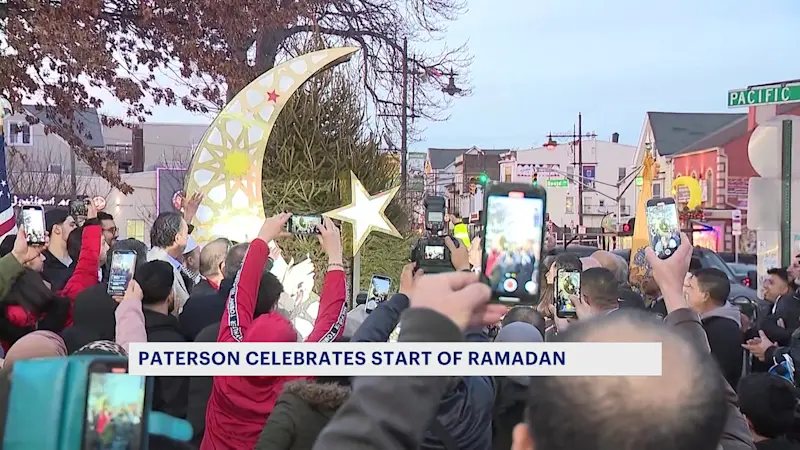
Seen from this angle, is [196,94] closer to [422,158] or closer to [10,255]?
[422,158]

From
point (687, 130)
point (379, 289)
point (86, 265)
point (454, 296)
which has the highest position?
point (687, 130)

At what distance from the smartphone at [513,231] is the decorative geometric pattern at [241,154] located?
415 centimetres

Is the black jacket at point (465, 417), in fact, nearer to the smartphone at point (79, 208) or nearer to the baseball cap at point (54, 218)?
the baseball cap at point (54, 218)

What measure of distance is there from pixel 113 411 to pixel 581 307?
179 cm

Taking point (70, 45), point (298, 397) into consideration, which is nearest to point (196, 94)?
point (70, 45)

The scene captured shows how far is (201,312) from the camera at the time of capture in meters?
3.62

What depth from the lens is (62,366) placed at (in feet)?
5.76

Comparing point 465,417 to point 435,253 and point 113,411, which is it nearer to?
point 435,253

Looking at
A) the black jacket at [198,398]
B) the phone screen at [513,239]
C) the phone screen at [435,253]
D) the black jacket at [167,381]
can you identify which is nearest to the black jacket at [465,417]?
the phone screen at [513,239]

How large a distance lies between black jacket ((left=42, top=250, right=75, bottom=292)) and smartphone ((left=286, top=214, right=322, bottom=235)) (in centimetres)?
210

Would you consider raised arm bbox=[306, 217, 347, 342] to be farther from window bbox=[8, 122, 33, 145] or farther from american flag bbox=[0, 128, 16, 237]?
window bbox=[8, 122, 33, 145]

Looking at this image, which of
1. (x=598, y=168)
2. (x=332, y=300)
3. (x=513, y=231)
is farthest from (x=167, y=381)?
(x=598, y=168)

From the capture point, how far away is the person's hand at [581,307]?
9.67ft

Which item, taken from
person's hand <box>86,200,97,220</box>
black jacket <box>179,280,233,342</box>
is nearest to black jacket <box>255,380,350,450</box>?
black jacket <box>179,280,233,342</box>
